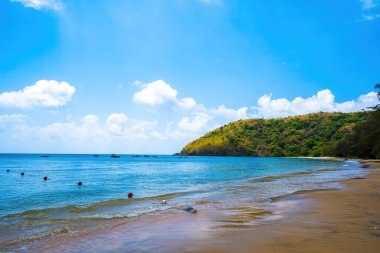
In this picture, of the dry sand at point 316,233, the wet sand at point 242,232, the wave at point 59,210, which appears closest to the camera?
the dry sand at point 316,233

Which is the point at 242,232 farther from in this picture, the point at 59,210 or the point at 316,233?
the point at 59,210

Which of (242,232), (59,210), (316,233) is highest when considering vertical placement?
(316,233)

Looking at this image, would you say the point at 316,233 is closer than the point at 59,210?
Yes

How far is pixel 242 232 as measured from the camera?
30.1 feet

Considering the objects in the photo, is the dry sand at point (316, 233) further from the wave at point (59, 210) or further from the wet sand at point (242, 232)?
the wave at point (59, 210)

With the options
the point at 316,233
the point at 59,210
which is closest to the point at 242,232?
the point at 316,233

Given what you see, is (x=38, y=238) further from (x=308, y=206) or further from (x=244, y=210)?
(x=308, y=206)

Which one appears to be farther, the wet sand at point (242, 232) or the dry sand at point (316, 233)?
the wet sand at point (242, 232)

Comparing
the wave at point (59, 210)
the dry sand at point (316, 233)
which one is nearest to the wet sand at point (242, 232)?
the dry sand at point (316, 233)

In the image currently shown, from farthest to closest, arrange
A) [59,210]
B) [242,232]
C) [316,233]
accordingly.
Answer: [59,210] < [242,232] < [316,233]

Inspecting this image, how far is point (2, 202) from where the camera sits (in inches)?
765

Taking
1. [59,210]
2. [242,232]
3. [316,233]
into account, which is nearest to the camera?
[316,233]

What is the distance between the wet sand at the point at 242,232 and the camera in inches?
299

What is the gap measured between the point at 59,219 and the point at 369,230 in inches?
495
